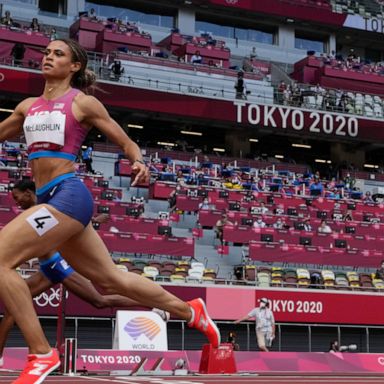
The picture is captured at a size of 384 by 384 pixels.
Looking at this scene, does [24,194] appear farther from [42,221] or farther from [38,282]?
[42,221]

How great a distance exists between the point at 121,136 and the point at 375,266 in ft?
71.0

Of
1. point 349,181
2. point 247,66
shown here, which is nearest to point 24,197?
point 349,181

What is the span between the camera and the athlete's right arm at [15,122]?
540 centimetres

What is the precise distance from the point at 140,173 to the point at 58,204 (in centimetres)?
55

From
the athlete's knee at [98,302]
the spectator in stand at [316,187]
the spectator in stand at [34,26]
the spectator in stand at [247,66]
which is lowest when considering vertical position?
the athlete's knee at [98,302]

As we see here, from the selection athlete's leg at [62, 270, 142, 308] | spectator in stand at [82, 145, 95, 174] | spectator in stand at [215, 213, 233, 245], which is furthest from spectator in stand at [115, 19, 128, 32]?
athlete's leg at [62, 270, 142, 308]

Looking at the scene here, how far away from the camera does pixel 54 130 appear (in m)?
5.08

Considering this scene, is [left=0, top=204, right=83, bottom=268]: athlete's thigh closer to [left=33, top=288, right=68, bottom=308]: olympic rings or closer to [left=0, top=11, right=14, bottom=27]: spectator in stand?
[left=33, top=288, right=68, bottom=308]: olympic rings

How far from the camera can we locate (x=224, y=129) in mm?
43250

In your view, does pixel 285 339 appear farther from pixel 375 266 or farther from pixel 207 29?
pixel 207 29

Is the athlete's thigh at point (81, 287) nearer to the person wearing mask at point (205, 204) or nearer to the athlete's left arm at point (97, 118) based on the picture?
the athlete's left arm at point (97, 118)

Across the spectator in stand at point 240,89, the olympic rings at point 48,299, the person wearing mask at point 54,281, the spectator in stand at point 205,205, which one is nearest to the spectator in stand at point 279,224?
the spectator in stand at point 205,205

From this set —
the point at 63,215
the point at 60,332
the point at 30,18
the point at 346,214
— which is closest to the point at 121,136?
the point at 63,215

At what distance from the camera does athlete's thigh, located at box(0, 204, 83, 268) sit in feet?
15.5
